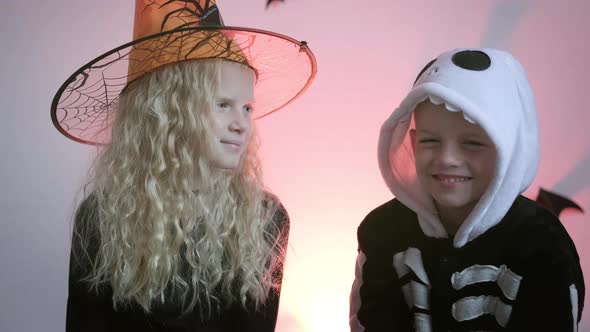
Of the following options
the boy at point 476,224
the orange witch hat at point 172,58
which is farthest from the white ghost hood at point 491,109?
the orange witch hat at point 172,58

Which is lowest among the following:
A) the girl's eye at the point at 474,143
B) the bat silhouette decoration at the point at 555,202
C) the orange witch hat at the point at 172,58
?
the bat silhouette decoration at the point at 555,202

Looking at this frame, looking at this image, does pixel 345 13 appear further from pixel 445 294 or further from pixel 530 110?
pixel 445 294

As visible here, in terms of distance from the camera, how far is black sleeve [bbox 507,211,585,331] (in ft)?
2.44

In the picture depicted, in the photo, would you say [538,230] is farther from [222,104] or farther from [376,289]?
[222,104]

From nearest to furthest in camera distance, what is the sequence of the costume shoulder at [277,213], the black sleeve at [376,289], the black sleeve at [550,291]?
1. the black sleeve at [550,291]
2. the black sleeve at [376,289]
3. the costume shoulder at [277,213]

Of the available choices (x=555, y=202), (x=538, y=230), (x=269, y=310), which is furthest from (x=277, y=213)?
(x=555, y=202)

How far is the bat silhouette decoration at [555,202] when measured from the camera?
1352mm

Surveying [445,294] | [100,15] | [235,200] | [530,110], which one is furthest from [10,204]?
[530,110]

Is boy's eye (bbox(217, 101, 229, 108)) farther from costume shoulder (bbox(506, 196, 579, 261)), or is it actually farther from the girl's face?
costume shoulder (bbox(506, 196, 579, 261))

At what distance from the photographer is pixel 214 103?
34.9 inches

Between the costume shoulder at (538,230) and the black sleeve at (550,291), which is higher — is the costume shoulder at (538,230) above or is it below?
above

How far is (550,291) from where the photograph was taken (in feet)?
2.46

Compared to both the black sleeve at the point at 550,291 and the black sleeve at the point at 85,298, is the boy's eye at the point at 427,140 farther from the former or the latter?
the black sleeve at the point at 85,298

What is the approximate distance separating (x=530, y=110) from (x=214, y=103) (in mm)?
441
